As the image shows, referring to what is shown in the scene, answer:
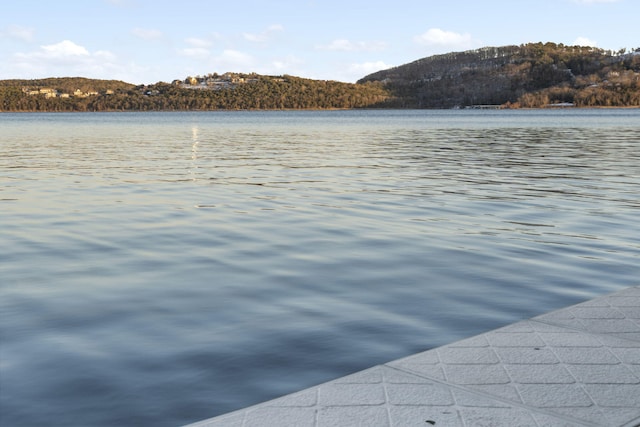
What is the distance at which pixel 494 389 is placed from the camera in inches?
208

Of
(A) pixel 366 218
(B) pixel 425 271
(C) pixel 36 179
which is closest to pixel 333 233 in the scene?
(A) pixel 366 218

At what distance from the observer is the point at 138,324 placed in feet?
25.7

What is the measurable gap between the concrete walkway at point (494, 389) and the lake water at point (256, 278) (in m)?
0.79

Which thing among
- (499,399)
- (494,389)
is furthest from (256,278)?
(499,399)

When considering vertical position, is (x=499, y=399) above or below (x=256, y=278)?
above

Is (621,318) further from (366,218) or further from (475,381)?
(366,218)

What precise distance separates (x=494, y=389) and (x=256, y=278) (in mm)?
5336

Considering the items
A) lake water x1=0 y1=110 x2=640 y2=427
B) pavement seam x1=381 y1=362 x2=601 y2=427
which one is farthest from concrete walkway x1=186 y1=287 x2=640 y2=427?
lake water x1=0 y1=110 x2=640 y2=427

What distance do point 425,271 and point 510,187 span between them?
1209 cm

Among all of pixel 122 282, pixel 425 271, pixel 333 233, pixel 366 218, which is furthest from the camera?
pixel 366 218

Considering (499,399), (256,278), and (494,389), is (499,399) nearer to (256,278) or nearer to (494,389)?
(494,389)

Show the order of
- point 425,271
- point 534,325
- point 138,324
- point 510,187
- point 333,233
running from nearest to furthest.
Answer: point 534,325 → point 138,324 → point 425,271 → point 333,233 → point 510,187

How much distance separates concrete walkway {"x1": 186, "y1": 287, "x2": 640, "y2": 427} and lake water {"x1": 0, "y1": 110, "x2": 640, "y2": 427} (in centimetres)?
79

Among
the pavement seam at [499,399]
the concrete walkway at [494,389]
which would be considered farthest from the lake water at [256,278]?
the pavement seam at [499,399]
